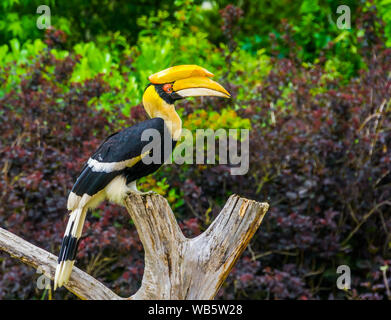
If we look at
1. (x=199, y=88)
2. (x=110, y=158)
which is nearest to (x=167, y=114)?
(x=199, y=88)

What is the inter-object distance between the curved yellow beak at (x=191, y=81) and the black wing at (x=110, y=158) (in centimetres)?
21

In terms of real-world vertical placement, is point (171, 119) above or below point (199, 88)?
below

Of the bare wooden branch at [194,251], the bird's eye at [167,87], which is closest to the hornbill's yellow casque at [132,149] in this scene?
Answer: the bird's eye at [167,87]

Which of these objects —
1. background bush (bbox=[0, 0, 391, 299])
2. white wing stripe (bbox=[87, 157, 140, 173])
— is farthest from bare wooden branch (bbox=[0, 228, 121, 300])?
background bush (bbox=[0, 0, 391, 299])

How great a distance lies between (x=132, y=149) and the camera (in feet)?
11.4

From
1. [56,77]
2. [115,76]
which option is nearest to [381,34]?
[115,76]

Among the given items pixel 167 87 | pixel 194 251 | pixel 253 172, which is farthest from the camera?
pixel 253 172

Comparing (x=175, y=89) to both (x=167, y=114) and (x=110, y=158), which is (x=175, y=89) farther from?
(x=110, y=158)

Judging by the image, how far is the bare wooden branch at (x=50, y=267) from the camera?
124 inches

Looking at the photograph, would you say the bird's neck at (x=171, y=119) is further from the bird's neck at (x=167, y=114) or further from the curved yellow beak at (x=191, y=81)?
the curved yellow beak at (x=191, y=81)

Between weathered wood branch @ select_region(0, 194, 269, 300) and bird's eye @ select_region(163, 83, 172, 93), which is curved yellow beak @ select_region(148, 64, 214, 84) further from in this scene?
weathered wood branch @ select_region(0, 194, 269, 300)

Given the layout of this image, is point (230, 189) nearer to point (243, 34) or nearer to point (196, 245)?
point (196, 245)

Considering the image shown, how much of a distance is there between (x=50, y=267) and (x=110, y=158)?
2.08 feet
